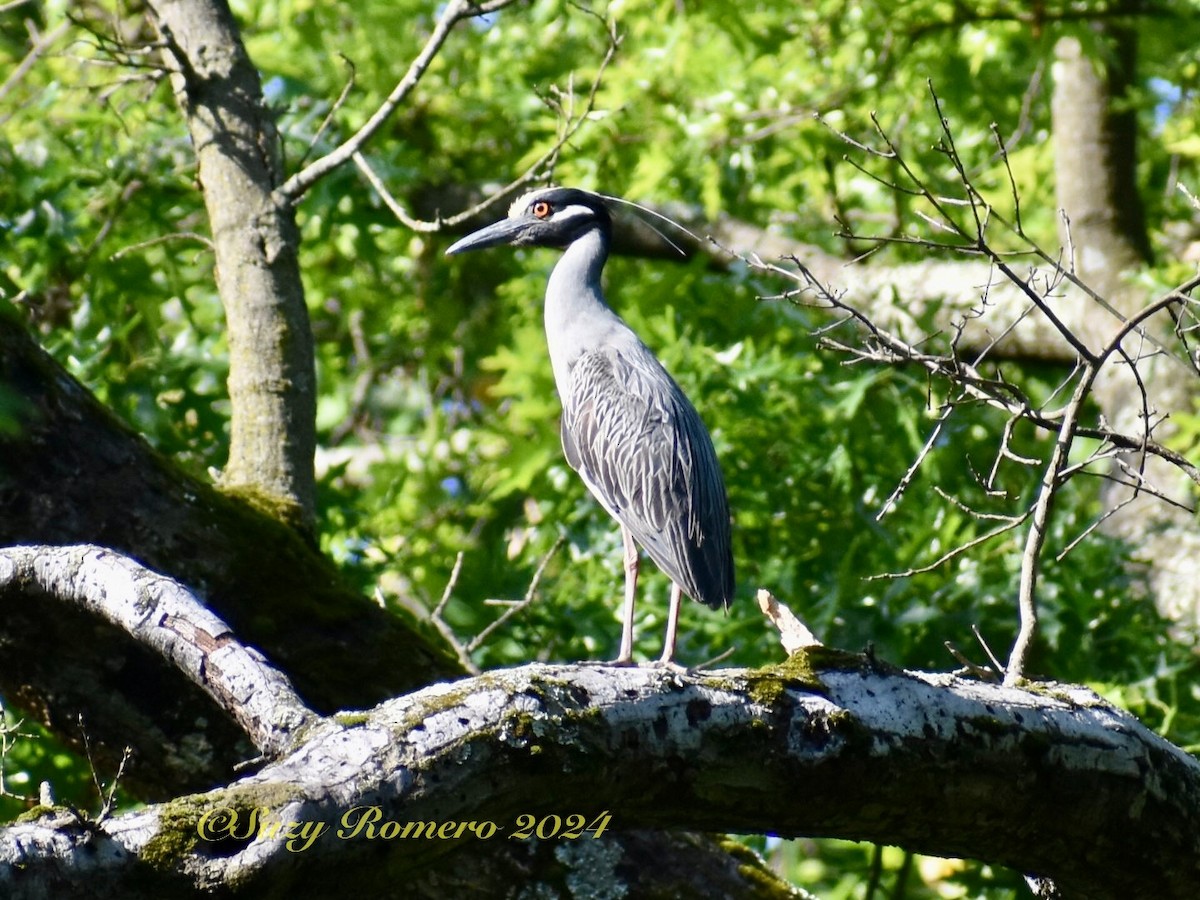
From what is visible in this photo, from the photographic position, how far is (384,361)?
30.4 ft

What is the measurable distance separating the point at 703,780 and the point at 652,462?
2.35m

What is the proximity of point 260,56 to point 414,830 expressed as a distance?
6.51m

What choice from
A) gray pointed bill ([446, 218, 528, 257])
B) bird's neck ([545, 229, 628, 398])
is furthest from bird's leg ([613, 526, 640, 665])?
gray pointed bill ([446, 218, 528, 257])

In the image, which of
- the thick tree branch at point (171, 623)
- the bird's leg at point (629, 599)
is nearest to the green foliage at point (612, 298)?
the bird's leg at point (629, 599)

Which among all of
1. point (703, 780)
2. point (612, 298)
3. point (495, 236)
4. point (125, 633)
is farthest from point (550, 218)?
point (703, 780)

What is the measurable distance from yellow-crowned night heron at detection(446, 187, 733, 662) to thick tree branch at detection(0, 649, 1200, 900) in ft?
4.41

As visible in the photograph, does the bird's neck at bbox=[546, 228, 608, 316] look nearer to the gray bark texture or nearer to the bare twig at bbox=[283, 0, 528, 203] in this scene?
the bare twig at bbox=[283, 0, 528, 203]

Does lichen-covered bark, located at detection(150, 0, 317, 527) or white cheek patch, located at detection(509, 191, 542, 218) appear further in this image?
white cheek patch, located at detection(509, 191, 542, 218)

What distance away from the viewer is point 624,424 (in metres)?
4.73

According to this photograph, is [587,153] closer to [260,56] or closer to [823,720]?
[260,56]

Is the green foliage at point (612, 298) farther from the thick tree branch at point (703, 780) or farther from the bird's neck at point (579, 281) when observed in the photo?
the thick tree branch at point (703, 780)

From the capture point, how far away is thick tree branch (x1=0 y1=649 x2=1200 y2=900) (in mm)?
1873

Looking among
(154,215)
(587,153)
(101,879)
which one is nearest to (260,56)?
(587,153)

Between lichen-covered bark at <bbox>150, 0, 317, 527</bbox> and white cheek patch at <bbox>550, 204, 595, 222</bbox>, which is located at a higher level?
white cheek patch at <bbox>550, 204, 595, 222</bbox>
